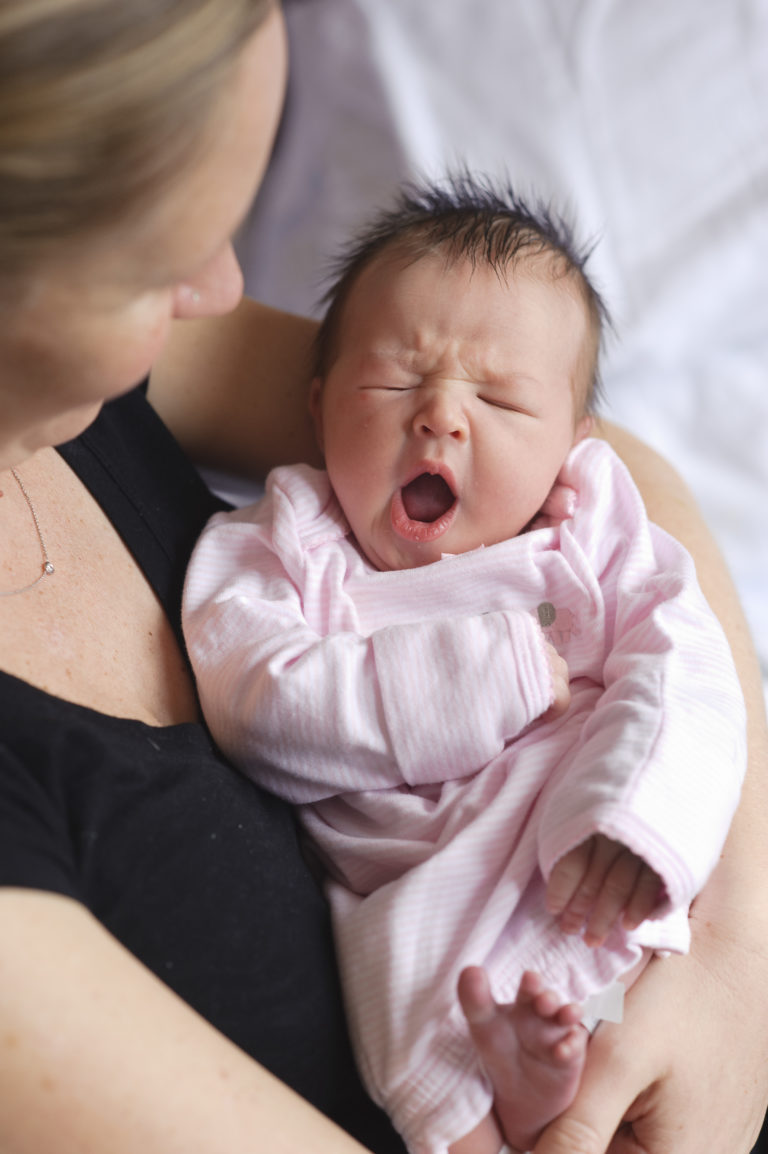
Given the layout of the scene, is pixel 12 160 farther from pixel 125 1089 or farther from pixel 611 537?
pixel 611 537

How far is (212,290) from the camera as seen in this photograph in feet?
2.83

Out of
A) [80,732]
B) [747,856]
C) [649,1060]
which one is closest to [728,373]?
[747,856]

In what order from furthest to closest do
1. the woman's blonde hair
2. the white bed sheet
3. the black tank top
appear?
1. the white bed sheet
2. the black tank top
3. the woman's blonde hair

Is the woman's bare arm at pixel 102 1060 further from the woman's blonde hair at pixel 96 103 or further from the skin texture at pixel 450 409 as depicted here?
the skin texture at pixel 450 409

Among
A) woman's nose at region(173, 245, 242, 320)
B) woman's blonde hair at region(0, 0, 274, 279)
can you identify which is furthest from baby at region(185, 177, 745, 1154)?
woman's blonde hair at region(0, 0, 274, 279)

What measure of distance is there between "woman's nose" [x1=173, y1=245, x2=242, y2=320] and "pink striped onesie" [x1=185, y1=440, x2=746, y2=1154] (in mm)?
316

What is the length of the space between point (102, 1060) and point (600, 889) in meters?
0.42

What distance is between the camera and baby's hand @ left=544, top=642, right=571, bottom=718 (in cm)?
100

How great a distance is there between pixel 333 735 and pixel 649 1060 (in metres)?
0.39

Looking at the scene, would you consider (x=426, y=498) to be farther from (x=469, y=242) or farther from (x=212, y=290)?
(x=212, y=290)

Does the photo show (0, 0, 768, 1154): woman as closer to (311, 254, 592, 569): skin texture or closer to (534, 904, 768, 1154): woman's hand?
(534, 904, 768, 1154): woman's hand

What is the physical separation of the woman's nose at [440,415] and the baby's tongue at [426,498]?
7 centimetres

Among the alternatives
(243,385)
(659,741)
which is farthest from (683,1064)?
(243,385)

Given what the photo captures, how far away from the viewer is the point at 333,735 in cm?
97
